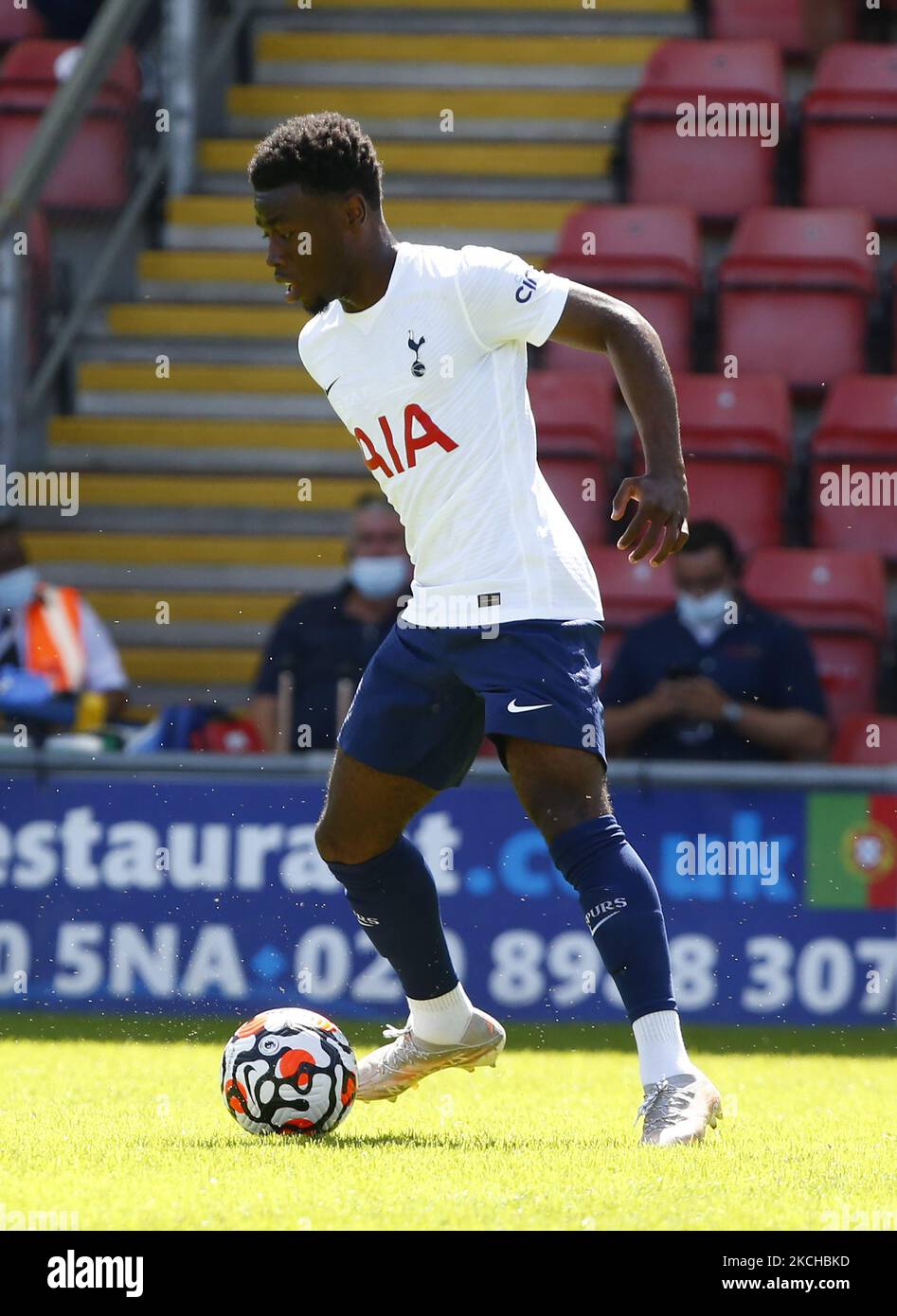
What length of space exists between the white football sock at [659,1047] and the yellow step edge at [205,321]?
5.99m

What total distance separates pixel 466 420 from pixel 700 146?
595 centimetres

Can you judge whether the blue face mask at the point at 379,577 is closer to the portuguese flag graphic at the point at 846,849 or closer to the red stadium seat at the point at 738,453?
the red stadium seat at the point at 738,453

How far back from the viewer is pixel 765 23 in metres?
10.4

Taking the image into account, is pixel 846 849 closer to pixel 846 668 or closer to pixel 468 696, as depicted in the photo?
pixel 846 668

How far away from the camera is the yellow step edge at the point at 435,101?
10.2 metres

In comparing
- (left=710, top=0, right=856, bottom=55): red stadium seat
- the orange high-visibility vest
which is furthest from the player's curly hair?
(left=710, top=0, right=856, bottom=55): red stadium seat

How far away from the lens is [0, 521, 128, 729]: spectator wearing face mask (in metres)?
7.43

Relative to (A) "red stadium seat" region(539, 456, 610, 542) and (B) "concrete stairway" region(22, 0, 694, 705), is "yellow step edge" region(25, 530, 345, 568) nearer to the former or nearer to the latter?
(B) "concrete stairway" region(22, 0, 694, 705)

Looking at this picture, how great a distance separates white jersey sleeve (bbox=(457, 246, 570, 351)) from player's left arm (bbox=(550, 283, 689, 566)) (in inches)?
1.4

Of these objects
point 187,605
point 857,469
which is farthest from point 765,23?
point 187,605

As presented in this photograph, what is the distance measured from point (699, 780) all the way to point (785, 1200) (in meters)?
3.37
